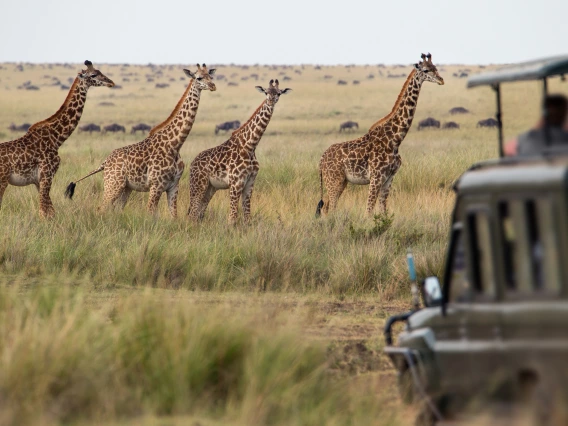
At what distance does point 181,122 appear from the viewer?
595 inches

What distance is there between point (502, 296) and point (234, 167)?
9986 millimetres

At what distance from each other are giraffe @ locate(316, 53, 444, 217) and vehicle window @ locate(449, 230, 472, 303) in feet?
31.5

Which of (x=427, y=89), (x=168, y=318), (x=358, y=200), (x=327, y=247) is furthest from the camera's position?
(x=427, y=89)

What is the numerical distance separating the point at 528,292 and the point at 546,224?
317 mm

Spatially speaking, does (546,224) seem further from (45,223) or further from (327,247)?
(45,223)

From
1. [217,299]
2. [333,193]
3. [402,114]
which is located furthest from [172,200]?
[217,299]

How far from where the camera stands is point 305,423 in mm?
5570

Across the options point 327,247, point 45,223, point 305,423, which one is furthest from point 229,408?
point 45,223

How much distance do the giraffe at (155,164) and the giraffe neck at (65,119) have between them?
0.74 m

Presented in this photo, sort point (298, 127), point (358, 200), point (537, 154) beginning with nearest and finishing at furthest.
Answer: point (537, 154), point (358, 200), point (298, 127)

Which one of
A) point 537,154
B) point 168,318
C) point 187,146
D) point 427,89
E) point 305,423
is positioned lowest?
point 305,423

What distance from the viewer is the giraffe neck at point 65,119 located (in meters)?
14.3

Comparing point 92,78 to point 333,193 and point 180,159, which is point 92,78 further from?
point 333,193

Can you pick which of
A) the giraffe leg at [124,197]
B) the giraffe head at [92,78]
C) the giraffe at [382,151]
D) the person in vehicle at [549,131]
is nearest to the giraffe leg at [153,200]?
the giraffe leg at [124,197]
